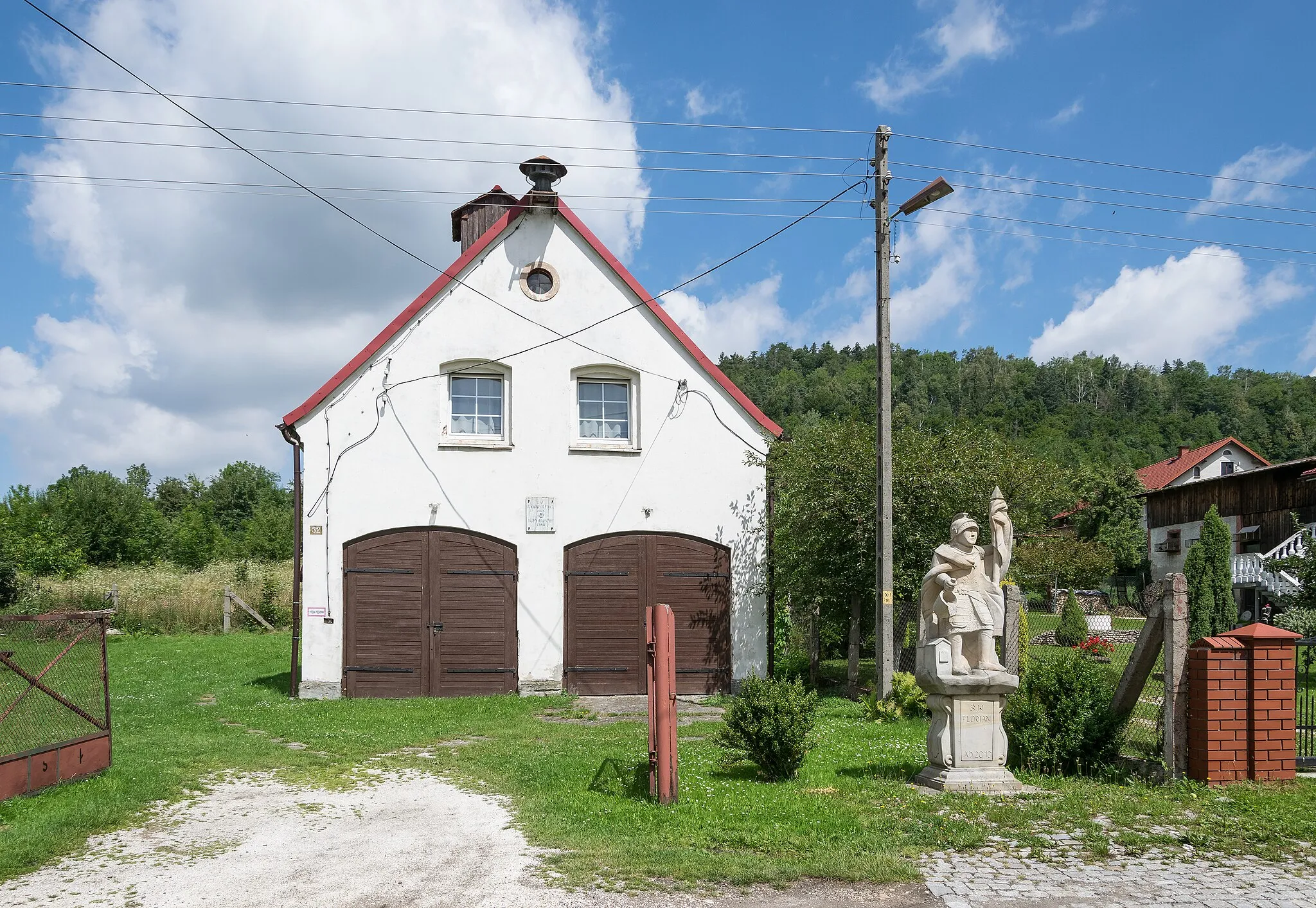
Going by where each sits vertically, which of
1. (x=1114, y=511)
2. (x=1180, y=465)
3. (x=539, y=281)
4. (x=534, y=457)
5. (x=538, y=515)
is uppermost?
(x=539, y=281)

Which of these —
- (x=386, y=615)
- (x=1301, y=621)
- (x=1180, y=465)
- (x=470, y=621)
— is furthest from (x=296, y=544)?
(x=1180, y=465)

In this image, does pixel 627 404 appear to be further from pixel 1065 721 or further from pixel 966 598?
pixel 1065 721

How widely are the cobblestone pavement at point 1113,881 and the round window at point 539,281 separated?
12213 millimetres

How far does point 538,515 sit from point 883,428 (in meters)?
5.96

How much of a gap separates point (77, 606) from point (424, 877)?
87.2 ft

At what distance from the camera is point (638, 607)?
17.1 metres

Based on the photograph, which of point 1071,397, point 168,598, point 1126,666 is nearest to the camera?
point 1126,666

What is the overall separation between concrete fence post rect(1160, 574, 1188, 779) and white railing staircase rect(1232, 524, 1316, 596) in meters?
18.9

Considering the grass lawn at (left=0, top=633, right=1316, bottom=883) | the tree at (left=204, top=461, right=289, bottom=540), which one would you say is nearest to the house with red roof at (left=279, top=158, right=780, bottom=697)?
the grass lawn at (left=0, top=633, right=1316, bottom=883)

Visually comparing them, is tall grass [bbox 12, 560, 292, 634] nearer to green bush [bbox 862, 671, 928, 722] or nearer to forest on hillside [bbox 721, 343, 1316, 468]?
green bush [bbox 862, 671, 928, 722]

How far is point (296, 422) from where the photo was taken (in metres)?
16.4

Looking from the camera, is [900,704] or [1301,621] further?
[1301,621]

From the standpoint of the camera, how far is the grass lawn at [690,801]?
7.00m

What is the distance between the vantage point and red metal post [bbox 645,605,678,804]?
8391mm
